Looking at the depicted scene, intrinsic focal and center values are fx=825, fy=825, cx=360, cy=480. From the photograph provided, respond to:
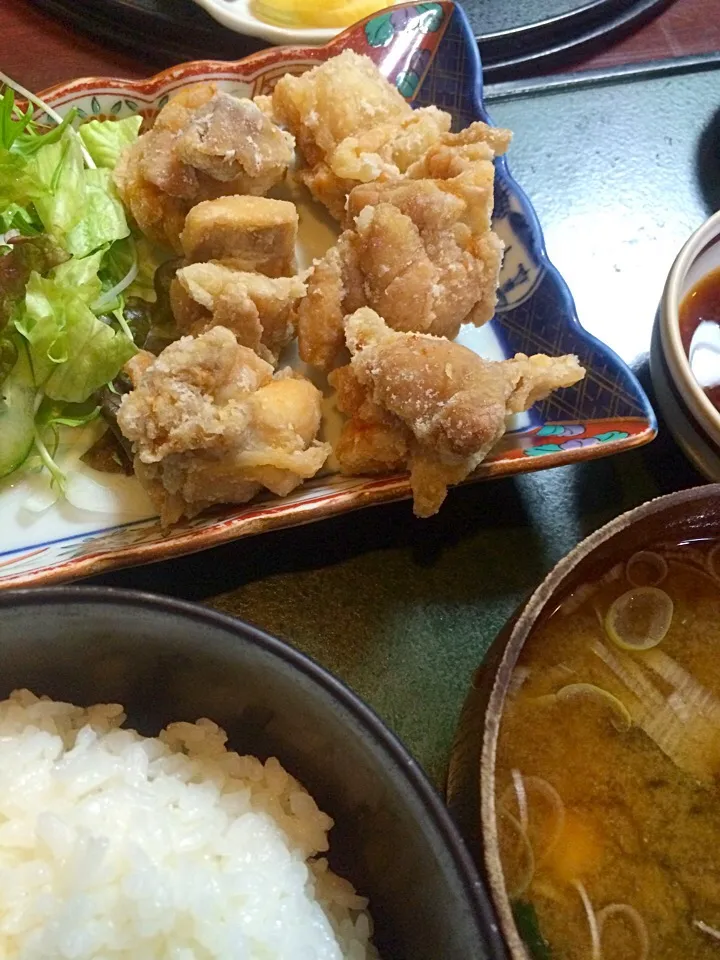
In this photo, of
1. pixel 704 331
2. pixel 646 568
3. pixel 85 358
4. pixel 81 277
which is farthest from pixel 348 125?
pixel 646 568

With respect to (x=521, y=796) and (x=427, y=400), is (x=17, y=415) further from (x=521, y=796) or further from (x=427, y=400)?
(x=521, y=796)

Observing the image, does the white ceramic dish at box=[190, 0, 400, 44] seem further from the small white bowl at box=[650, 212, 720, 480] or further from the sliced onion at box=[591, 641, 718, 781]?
the sliced onion at box=[591, 641, 718, 781]

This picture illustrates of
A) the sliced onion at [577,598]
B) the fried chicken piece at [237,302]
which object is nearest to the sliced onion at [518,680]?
the sliced onion at [577,598]

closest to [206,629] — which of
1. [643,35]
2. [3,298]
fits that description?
[3,298]

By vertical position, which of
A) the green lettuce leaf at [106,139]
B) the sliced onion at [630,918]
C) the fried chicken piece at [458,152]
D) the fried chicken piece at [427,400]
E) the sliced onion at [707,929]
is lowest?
the sliced onion at [707,929]

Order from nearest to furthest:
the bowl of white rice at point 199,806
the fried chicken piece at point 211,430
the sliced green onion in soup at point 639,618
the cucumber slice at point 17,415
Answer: the bowl of white rice at point 199,806
the sliced green onion in soup at point 639,618
the fried chicken piece at point 211,430
the cucumber slice at point 17,415

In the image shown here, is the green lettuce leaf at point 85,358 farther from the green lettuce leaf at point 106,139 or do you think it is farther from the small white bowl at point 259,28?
the small white bowl at point 259,28

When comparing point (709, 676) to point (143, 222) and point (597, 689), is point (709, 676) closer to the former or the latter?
point (597, 689)

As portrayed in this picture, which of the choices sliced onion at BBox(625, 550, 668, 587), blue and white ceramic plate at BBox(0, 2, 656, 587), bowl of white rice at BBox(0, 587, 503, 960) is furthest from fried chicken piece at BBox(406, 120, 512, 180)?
bowl of white rice at BBox(0, 587, 503, 960)
